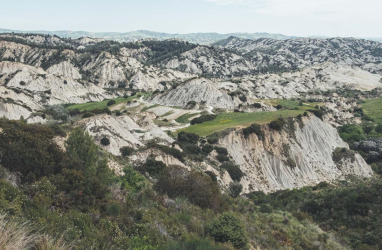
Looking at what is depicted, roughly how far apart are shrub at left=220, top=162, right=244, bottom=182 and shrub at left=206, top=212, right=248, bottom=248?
103 ft

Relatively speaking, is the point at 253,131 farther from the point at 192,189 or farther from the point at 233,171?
the point at 192,189

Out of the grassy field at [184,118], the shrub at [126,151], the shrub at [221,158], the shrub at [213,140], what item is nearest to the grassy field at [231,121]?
the shrub at [213,140]

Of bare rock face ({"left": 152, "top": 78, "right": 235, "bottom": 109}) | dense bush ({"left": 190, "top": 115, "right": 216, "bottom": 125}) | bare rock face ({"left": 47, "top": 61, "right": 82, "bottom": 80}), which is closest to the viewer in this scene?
dense bush ({"left": 190, "top": 115, "right": 216, "bottom": 125})

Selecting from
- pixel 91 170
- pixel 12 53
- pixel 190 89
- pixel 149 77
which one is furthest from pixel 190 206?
pixel 12 53

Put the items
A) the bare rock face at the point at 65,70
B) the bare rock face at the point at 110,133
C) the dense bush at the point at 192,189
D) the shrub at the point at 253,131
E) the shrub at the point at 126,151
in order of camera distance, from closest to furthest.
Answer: the dense bush at the point at 192,189, the shrub at the point at 126,151, the bare rock face at the point at 110,133, the shrub at the point at 253,131, the bare rock face at the point at 65,70

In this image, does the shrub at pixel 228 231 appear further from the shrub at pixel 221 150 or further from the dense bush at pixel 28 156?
the shrub at pixel 221 150

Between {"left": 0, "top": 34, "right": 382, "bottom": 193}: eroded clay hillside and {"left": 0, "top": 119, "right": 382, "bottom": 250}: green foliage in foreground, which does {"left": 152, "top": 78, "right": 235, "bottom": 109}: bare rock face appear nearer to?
{"left": 0, "top": 34, "right": 382, "bottom": 193}: eroded clay hillside

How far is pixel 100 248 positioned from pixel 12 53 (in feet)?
645

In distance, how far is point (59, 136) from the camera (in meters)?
24.4

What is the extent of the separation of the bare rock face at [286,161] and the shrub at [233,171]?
1467mm

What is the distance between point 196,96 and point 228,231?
296 feet

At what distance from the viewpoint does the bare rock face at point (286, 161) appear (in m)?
50.0

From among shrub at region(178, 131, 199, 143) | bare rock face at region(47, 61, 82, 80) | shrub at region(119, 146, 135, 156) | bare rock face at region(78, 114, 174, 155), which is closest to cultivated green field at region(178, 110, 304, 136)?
shrub at region(178, 131, 199, 143)

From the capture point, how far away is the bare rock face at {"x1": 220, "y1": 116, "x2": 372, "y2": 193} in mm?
49969
